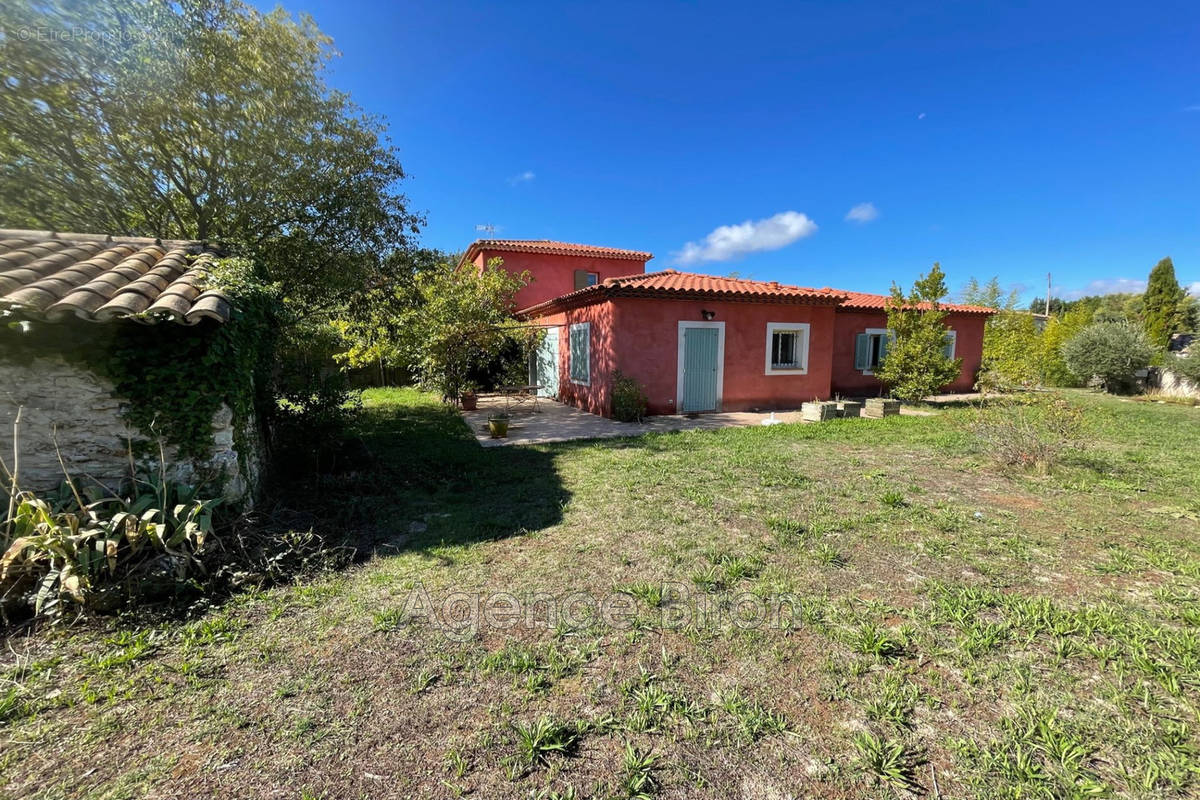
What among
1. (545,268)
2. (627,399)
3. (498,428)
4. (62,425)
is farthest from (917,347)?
(62,425)

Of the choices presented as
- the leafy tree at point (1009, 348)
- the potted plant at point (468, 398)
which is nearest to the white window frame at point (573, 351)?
the potted plant at point (468, 398)

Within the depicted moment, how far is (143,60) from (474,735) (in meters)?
10.6

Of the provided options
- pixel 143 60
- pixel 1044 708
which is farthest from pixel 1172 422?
pixel 143 60

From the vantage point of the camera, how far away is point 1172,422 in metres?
10.9

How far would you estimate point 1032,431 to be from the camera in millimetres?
6383

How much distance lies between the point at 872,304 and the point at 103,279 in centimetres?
1727

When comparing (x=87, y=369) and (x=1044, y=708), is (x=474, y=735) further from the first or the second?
(x=87, y=369)

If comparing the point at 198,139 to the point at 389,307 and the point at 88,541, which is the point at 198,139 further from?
the point at 88,541

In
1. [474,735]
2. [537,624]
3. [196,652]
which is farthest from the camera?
[537,624]

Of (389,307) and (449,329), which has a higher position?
(389,307)

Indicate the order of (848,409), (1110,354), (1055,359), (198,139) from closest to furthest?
(198,139)
(848,409)
(1110,354)
(1055,359)

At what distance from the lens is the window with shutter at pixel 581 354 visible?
40.1 feet

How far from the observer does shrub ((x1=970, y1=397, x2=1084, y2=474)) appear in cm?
629

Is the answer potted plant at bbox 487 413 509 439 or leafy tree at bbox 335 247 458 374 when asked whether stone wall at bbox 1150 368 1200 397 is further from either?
leafy tree at bbox 335 247 458 374
